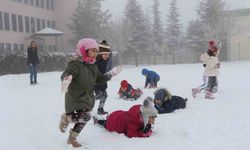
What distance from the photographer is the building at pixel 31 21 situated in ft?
132

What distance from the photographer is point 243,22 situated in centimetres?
5494

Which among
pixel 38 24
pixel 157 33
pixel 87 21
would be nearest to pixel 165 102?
pixel 38 24

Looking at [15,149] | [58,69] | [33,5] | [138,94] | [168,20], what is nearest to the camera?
[15,149]

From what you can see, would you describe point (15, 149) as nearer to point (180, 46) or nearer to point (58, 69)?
point (58, 69)

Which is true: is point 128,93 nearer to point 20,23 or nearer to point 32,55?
point 32,55

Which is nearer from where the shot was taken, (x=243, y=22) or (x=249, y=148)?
(x=249, y=148)

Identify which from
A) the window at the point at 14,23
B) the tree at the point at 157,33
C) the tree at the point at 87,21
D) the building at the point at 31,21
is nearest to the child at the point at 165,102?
the building at the point at 31,21

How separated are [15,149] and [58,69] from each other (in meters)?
25.1

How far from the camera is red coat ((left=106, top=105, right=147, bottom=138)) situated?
6.42 m

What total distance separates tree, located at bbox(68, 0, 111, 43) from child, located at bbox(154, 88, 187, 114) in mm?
41529

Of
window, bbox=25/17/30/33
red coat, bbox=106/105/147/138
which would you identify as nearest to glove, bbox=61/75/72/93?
red coat, bbox=106/105/147/138

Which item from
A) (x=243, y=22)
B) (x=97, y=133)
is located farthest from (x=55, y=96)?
(x=243, y=22)

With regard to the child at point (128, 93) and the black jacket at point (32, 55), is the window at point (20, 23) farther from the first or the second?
the child at point (128, 93)

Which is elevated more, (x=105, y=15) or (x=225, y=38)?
(x=105, y=15)
